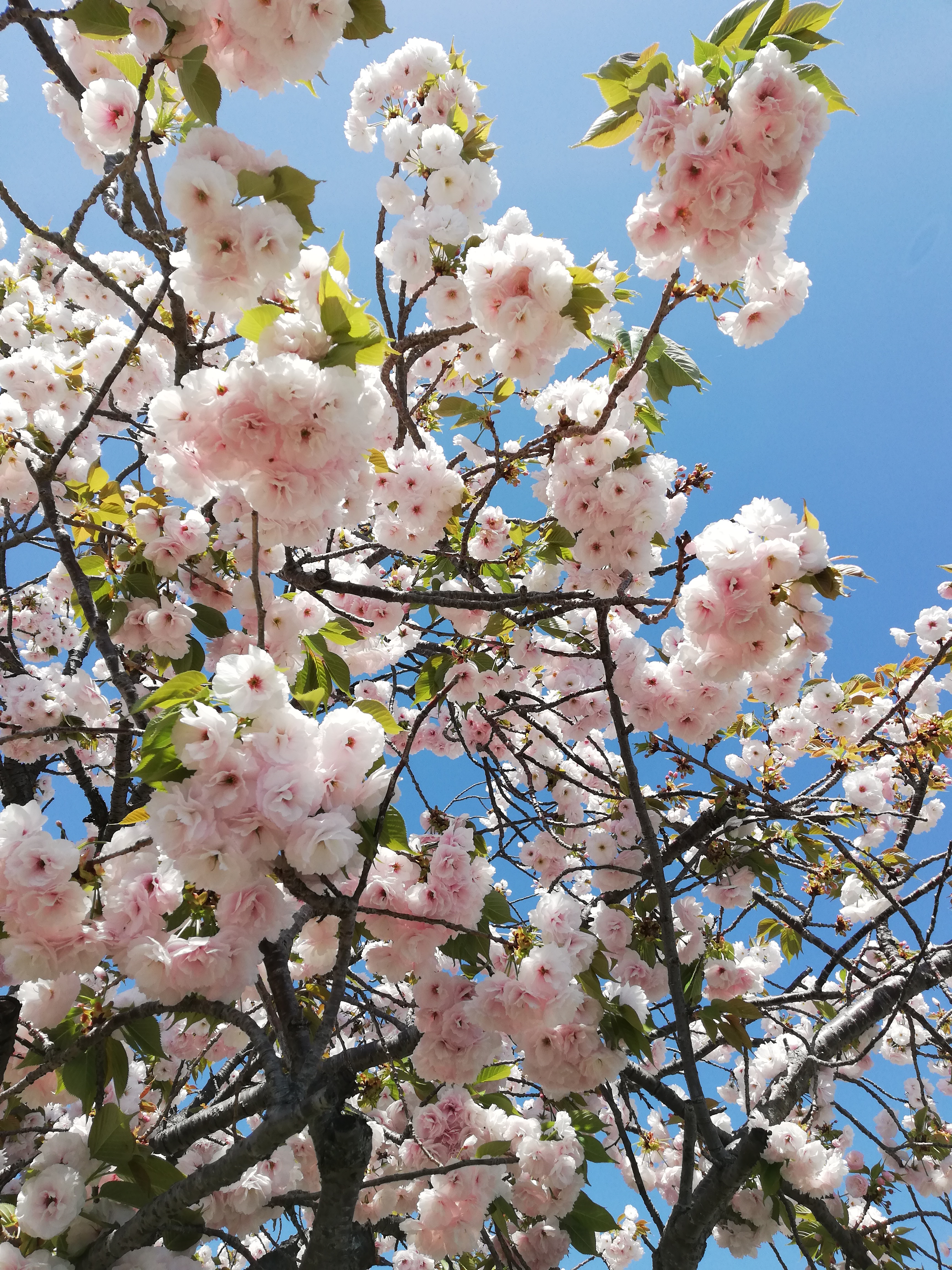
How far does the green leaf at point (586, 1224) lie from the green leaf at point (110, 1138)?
4.64ft

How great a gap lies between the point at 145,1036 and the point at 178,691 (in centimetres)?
100

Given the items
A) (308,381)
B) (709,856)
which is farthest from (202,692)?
(709,856)

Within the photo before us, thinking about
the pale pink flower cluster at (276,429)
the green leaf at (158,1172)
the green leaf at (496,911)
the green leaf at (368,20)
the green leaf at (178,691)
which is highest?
the green leaf at (368,20)

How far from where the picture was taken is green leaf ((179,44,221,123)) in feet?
4.76

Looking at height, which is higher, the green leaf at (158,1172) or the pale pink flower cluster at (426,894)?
→ the pale pink flower cluster at (426,894)

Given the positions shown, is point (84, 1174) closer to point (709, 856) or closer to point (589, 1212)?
point (589, 1212)

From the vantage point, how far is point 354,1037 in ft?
15.8

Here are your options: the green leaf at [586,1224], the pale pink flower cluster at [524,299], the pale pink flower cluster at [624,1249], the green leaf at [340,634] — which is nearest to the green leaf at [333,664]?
the green leaf at [340,634]

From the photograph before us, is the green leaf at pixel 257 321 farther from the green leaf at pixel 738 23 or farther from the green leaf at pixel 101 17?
the green leaf at pixel 738 23

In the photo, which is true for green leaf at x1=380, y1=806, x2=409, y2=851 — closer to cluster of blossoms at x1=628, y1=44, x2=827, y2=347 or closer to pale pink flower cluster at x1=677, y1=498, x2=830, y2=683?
pale pink flower cluster at x1=677, y1=498, x2=830, y2=683

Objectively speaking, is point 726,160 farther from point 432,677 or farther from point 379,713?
point 432,677

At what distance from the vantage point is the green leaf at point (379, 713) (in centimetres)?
176

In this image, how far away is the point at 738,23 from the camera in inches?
68.4

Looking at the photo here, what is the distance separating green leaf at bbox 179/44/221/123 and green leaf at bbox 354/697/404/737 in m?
1.27
